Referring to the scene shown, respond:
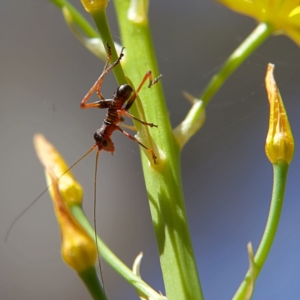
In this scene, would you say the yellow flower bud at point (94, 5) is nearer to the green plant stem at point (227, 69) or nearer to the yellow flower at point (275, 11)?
the green plant stem at point (227, 69)

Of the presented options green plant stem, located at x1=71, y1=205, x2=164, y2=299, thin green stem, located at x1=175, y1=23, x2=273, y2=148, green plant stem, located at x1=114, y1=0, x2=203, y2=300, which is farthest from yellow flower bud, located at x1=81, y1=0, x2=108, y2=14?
green plant stem, located at x1=71, y1=205, x2=164, y2=299

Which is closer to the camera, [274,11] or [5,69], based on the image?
[274,11]

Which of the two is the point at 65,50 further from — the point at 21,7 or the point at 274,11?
the point at 274,11

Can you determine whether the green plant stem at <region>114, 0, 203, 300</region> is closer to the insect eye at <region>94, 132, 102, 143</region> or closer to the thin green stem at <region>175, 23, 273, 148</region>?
the thin green stem at <region>175, 23, 273, 148</region>

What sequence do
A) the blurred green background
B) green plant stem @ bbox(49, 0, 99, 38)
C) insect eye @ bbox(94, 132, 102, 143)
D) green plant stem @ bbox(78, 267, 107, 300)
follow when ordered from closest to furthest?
1. green plant stem @ bbox(78, 267, 107, 300)
2. green plant stem @ bbox(49, 0, 99, 38)
3. insect eye @ bbox(94, 132, 102, 143)
4. the blurred green background

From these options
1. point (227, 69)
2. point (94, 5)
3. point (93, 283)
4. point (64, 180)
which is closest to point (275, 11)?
point (227, 69)

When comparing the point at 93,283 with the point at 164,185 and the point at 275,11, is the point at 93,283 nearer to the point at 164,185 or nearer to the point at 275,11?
the point at 164,185

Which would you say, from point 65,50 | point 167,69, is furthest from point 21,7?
point 167,69
